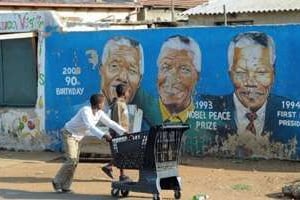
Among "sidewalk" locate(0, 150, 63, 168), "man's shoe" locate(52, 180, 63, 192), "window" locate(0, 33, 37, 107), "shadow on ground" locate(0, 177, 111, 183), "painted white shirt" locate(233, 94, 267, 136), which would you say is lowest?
"shadow on ground" locate(0, 177, 111, 183)

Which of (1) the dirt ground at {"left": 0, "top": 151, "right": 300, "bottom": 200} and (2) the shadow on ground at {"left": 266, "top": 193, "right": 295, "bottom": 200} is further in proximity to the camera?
(1) the dirt ground at {"left": 0, "top": 151, "right": 300, "bottom": 200}

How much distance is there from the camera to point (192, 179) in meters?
11.9

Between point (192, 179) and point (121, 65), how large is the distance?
3.44 metres

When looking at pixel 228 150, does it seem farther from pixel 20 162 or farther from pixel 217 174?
pixel 20 162

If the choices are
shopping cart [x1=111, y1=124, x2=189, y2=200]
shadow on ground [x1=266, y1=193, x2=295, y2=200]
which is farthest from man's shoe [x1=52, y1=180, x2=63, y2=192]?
shadow on ground [x1=266, y1=193, x2=295, y2=200]

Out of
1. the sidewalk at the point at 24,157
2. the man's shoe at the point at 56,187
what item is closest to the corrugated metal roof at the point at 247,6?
the sidewalk at the point at 24,157

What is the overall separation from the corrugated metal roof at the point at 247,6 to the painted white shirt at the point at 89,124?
16916 mm

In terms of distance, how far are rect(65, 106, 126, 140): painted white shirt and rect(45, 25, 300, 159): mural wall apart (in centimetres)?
289

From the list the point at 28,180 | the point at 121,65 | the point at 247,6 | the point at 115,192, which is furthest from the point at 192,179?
the point at 247,6

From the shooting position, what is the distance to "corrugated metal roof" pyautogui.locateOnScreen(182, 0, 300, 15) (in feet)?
87.7

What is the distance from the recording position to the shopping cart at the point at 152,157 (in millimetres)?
9828

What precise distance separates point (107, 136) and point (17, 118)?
243 inches

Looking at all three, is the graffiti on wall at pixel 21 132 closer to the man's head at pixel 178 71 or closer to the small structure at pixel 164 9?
the man's head at pixel 178 71

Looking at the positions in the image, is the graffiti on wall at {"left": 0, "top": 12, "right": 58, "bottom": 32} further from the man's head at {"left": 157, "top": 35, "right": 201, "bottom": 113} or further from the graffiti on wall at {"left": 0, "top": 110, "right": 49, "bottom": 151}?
the man's head at {"left": 157, "top": 35, "right": 201, "bottom": 113}
